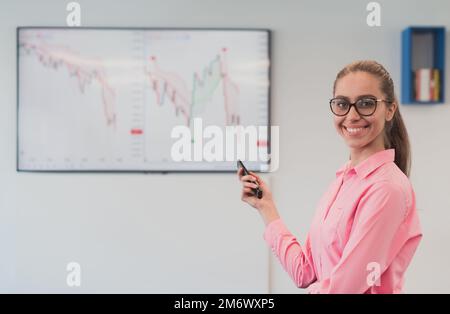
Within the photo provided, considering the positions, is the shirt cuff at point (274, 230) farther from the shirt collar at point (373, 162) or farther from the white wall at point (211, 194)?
the white wall at point (211, 194)

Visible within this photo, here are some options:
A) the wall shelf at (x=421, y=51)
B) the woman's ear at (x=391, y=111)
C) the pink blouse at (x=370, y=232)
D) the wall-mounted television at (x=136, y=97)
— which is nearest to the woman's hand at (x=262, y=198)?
the pink blouse at (x=370, y=232)

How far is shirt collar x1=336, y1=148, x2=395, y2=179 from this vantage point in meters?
0.66

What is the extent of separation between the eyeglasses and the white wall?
1.35 m

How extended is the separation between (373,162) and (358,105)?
0.28 ft

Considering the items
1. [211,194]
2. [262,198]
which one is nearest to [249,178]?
[262,198]

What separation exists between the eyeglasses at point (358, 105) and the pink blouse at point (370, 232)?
2.9 inches

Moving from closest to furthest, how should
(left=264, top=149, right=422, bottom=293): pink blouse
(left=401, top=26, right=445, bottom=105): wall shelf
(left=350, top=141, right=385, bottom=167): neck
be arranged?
(left=264, top=149, right=422, bottom=293): pink blouse
(left=350, top=141, right=385, bottom=167): neck
(left=401, top=26, right=445, bottom=105): wall shelf

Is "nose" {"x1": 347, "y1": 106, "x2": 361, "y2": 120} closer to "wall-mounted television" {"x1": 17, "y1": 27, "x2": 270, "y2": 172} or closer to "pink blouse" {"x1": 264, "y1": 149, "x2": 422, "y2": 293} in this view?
"pink blouse" {"x1": 264, "y1": 149, "x2": 422, "y2": 293}

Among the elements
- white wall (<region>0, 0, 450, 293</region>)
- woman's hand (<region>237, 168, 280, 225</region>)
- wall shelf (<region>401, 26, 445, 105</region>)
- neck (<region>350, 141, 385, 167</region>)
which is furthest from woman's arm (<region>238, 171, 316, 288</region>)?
wall shelf (<region>401, 26, 445, 105</region>)

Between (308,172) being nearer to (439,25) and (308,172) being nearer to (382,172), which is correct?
(439,25)

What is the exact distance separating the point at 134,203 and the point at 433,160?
1.23 meters

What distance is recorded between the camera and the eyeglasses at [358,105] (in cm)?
64

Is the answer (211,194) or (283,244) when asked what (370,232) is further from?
(211,194)

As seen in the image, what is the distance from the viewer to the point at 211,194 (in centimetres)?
199
